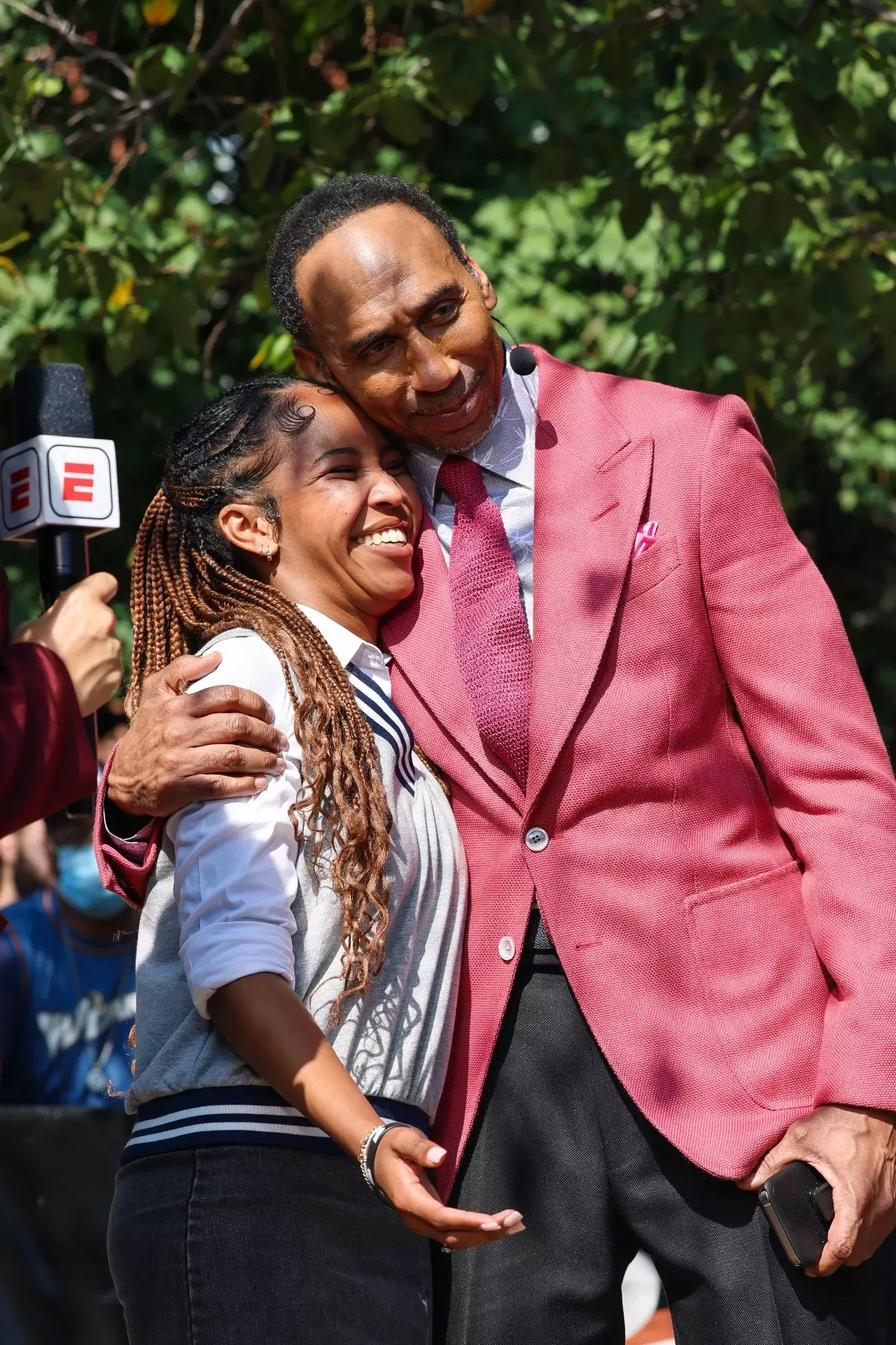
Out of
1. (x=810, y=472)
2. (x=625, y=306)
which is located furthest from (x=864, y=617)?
(x=625, y=306)

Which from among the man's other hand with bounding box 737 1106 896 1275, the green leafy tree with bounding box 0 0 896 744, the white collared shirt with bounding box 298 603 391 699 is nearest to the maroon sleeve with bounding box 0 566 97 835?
the white collared shirt with bounding box 298 603 391 699

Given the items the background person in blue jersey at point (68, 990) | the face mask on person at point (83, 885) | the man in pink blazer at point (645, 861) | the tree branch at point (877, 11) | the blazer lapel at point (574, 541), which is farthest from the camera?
the face mask on person at point (83, 885)

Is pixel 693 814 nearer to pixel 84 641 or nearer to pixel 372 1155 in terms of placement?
pixel 372 1155

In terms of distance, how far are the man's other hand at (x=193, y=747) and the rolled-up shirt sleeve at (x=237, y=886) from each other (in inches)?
1.1

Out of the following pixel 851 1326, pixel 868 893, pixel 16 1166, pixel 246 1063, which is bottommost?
pixel 16 1166

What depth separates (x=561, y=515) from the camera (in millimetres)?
2553

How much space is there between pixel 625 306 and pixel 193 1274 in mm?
4687

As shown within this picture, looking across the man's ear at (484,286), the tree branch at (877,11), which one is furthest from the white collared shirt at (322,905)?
the tree branch at (877,11)

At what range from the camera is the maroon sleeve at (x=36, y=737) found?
2.54m

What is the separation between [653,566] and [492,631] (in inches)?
10.7

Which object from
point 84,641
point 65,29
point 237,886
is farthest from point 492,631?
point 65,29

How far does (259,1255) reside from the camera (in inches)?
86.2

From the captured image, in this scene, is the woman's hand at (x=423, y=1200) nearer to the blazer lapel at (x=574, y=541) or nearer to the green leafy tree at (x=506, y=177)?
the blazer lapel at (x=574, y=541)

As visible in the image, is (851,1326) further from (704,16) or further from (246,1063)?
(704,16)
